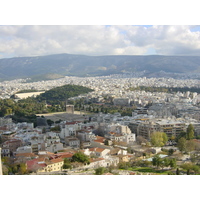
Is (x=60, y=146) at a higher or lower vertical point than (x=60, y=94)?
lower

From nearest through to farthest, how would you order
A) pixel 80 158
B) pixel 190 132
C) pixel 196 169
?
pixel 196 169
pixel 80 158
pixel 190 132

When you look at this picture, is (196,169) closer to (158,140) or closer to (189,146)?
(189,146)

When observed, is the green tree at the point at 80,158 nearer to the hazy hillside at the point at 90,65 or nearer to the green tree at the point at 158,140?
the green tree at the point at 158,140

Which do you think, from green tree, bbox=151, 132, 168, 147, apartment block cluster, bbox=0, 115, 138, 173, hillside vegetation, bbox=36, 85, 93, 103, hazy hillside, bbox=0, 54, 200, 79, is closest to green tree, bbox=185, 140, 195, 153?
green tree, bbox=151, 132, 168, 147

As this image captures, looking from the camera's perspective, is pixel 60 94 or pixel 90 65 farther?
pixel 90 65

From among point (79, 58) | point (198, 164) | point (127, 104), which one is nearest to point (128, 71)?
point (79, 58)

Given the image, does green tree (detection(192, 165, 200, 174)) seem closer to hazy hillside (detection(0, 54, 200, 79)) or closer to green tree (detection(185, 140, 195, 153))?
green tree (detection(185, 140, 195, 153))

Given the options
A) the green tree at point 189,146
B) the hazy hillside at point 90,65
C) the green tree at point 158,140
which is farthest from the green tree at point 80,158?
the hazy hillside at point 90,65

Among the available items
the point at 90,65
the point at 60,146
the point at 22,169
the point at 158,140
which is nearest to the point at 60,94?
the point at 60,146

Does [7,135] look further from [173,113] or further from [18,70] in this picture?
[18,70]
